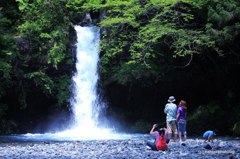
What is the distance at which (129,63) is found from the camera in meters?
21.8

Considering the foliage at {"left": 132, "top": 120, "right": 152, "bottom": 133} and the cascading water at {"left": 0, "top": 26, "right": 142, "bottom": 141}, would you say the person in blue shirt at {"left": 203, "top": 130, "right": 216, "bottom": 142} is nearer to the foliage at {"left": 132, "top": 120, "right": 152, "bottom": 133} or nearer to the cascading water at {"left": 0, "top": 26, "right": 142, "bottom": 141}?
the foliage at {"left": 132, "top": 120, "right": 152, "bottom": 133}

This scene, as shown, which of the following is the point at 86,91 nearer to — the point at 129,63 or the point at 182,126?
the point at 129,63

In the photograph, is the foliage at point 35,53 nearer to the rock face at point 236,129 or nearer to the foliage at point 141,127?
the foliage at point 141,127

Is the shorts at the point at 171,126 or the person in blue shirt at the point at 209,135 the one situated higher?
the shorts at the point at 171,126

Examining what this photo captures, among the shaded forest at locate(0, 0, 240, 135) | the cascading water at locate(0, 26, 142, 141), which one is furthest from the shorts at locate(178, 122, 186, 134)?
the cascading water at locate(0, 26, 142, 141)

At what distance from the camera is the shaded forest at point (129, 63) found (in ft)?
71.5

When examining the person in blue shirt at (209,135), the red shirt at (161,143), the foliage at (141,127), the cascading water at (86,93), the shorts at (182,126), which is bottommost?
the red shirt at (161,143)

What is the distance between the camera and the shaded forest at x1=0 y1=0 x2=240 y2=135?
21781 millimetres

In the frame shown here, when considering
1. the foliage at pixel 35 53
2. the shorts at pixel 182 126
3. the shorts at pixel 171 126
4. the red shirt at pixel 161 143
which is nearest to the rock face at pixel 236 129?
the shorts at pixel 182 126

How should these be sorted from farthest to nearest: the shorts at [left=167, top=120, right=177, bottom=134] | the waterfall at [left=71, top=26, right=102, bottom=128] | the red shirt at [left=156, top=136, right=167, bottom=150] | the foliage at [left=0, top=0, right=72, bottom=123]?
the waterfall at [left=71, top=26, right=102, bottom=128], the foliage at [left=0, top=0, right=72, bottom=123], the shorts at [left=167, top=120, right=177, bottom=134], the red shirt at [left=156, top=136, right=167, bottom=150]

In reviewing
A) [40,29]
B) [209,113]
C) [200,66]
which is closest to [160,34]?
[200,66]

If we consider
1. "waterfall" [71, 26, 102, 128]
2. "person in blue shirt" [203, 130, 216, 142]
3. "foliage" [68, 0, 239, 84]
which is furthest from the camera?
"waterfall" [71, 26, 102, 128]

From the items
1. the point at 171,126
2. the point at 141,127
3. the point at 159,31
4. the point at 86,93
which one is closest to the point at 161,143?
the point at 171,126

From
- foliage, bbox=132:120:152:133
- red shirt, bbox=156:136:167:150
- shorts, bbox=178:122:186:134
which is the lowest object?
red shirt, bbox=156:136:167:150
